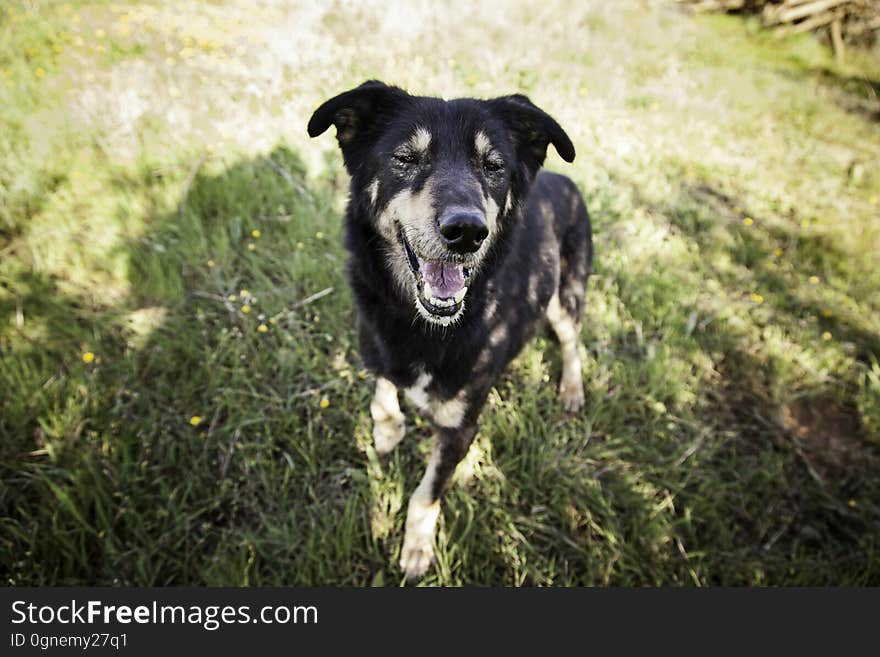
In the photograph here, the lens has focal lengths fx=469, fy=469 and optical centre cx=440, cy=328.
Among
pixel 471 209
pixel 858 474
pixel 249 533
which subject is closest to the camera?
pixel 471 209

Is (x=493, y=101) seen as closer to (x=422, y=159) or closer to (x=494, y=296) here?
(x=422, y=159)

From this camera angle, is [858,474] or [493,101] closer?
[493,101]

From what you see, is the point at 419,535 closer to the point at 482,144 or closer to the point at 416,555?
the point at 416,555

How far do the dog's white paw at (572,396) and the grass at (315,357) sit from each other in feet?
0.34

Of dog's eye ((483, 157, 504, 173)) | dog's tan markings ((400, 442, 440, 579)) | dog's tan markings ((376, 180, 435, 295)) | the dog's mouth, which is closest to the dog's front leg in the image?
dog's tan markings ((400, 442, 440, 579))

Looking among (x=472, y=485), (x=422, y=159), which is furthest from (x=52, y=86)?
(x=472, y=485)

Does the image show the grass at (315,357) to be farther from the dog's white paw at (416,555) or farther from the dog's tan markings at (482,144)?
the dog's tan markings at (482,144)

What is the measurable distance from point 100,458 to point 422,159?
2.31 m

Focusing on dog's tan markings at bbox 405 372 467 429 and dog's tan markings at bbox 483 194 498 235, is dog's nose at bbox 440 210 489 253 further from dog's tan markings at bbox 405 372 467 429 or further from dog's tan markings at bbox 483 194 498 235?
dog's tan markings at bbox 405 372 467 429

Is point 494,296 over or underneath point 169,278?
over

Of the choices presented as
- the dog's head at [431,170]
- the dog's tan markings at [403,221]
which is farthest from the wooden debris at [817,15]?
the dog's tan markings at [403,221]

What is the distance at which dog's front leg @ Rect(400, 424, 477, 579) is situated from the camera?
7.88ft

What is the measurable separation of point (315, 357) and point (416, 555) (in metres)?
1.40

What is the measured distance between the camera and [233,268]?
363 centimetres
